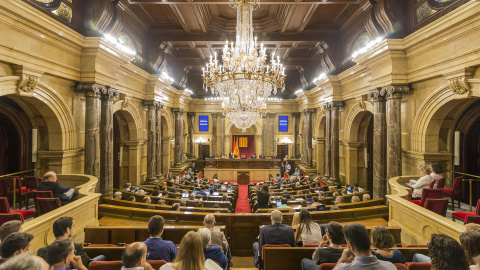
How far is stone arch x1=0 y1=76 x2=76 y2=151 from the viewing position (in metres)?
6.68

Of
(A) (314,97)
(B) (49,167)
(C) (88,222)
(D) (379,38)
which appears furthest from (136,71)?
(A) (314,97)

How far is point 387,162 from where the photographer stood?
8.29 m

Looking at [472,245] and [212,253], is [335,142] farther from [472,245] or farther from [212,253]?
[212,253]

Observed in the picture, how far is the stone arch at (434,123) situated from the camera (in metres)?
7.12

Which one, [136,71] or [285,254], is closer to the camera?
[285,254]

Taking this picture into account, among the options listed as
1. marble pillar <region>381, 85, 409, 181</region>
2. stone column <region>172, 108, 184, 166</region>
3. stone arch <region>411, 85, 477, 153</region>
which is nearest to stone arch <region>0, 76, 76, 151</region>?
stone column <region>172, 108, 184, 166</region>

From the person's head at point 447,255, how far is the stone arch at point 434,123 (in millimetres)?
6301

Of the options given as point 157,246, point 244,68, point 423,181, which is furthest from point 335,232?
point 244,68

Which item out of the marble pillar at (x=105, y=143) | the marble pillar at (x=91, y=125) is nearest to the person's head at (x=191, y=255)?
the marble pillar at (x=91, y=125)

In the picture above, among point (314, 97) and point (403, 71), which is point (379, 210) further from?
point (314, 97)

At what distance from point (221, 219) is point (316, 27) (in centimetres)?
1076

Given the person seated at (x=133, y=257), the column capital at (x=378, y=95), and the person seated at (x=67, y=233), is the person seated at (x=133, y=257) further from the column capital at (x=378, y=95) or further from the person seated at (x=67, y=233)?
the column capital at (x=378, y=95)

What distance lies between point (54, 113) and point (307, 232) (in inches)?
287

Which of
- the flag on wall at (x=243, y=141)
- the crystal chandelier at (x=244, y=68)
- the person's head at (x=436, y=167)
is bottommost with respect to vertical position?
the person's head at (x=436, y=167)
